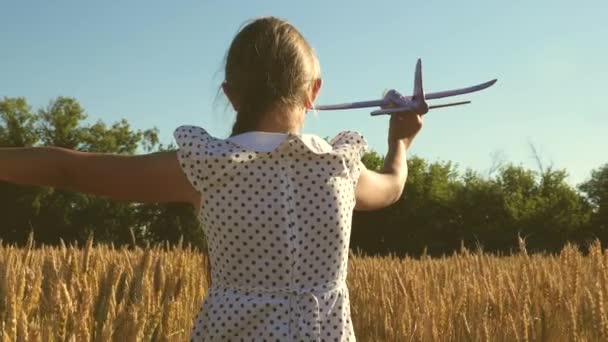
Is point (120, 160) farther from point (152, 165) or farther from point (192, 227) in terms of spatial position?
point (192, 227)

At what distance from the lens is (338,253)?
1.93m

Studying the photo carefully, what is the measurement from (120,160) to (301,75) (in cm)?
50

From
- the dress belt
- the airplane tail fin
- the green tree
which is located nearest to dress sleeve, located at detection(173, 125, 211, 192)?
the dress belt

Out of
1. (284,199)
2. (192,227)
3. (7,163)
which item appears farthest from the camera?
(192,227)

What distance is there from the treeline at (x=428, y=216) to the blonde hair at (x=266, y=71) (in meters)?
26.4

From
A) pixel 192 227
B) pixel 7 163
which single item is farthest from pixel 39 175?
pixel 192 227

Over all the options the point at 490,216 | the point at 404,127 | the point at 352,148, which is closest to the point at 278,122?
the point at 352,148

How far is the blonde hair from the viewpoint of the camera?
188 centimetres

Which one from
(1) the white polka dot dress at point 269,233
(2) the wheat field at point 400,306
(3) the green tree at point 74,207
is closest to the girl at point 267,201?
(1) the white polka dot dress at point 269,233

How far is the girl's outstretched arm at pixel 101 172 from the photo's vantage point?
1.49 metres

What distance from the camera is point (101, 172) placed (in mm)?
1617

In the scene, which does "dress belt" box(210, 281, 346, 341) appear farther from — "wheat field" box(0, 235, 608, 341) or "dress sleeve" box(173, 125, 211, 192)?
"wheat field" box(0, 235, 608, 341)

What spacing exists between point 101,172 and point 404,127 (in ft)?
3.65

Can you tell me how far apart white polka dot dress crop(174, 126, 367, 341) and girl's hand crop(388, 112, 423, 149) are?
1.89ft
